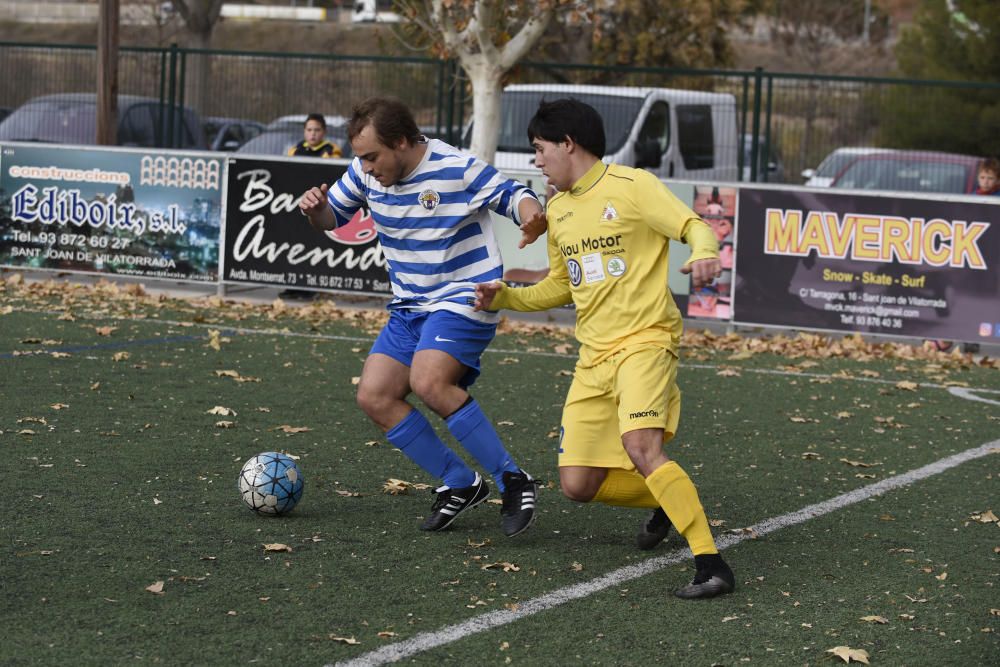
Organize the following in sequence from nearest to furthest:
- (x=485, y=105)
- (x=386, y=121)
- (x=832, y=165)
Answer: (x=386, y=121)
(x=485, y=105)
(x=832, y=165)

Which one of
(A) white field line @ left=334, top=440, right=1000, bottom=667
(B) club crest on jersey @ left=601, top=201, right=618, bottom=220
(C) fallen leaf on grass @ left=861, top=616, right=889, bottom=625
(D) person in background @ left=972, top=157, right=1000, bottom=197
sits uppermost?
(D) person in background @ left=972, top=157, right=1000, bottom=197

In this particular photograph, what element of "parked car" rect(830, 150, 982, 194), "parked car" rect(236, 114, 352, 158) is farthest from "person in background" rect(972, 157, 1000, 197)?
"parked car" rect(236, 114, 352, 158)

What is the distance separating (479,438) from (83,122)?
15.8 meters

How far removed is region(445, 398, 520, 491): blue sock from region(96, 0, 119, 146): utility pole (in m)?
13.2

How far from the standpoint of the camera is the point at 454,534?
6355 millimetres

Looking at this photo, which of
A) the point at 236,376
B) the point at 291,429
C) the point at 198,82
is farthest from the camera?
the point at 198,82

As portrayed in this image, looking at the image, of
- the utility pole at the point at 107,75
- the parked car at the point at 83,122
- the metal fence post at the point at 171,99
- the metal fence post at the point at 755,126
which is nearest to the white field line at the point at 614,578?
the metal fence post at the point at 755,126

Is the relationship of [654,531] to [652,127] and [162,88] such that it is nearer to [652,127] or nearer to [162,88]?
[652,127]

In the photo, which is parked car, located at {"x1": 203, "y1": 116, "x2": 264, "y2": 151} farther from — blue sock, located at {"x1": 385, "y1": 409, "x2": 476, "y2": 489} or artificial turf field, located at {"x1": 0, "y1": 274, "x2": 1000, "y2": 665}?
blue sock, located at {"x1": 385, "y1": 409, "x2": 476, "y2": 489}

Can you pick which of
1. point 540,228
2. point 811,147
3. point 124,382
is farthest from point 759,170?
point 540,228

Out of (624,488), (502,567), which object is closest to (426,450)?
(502,567)

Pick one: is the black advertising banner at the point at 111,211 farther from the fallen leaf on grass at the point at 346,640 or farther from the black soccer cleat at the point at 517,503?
the fallen leaf on grass at the point at 346,640

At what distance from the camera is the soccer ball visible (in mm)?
6406

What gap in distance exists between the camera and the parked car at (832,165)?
64.5 feet
